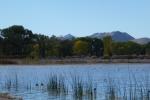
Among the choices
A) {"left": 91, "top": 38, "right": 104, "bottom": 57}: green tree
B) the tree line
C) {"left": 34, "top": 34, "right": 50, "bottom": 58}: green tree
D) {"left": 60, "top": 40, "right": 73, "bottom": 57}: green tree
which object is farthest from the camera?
{"left": 91, "top": 38, "right": 104, "bottom": 57}: green tree

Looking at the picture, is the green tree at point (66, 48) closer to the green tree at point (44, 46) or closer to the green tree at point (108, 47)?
the green tree at point (44, 46)

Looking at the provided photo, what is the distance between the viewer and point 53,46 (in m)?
141

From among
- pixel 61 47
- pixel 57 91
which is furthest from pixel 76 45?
pixel 57 91

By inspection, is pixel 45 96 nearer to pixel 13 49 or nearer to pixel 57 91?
pixel 57 91

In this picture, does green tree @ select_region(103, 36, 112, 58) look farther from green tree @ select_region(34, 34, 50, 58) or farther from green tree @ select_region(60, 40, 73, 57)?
green tree @ select_region(34, 34, 50, 58)

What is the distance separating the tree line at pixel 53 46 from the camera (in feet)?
457

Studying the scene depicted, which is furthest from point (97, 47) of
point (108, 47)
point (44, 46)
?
point (108, 47)

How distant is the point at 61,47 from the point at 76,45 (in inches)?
196

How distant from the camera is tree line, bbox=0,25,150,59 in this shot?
457 ft

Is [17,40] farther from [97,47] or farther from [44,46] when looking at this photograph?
[97,47]

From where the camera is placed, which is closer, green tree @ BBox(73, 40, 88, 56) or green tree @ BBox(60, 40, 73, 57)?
green tree @ BBox(73, 40, 88, 56)

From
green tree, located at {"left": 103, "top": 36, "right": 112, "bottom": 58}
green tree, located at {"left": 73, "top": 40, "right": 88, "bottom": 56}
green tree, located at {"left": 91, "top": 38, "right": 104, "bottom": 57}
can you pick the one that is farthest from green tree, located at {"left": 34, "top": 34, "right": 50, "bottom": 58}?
green tree, located at {"left": 103, "top": 36, "right": 112, "bottom": 58}

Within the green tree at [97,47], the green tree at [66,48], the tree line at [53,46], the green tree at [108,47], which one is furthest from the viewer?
the green tree at [97,47]

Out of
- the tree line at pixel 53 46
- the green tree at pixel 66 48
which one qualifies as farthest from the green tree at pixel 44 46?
the green tree at pixel 66 48
